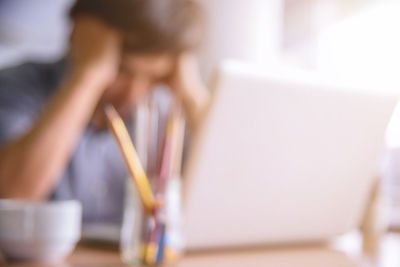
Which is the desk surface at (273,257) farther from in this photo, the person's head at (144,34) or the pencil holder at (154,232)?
the person's head at (144,34)

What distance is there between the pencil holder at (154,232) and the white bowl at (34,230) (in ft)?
0.24

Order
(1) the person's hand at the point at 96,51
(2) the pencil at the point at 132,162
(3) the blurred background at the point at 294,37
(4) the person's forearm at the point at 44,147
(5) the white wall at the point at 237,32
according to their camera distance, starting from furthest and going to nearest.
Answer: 1. (5) the white wall at the point at 237,32
2. (3) the blurred background at the point at 294,37
3. (1) the person's hand at the point at 96,51
4. (4) the person's forearm at the point at 44,147
5. (2) the pencil at the point at 132,162

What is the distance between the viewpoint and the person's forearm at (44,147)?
1.05 meters

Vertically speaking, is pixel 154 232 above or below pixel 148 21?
below

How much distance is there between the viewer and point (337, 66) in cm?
388

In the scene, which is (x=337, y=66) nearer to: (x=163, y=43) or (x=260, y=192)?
(x=163, y=43)

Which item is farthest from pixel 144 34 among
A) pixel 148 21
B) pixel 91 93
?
pixel 91 93

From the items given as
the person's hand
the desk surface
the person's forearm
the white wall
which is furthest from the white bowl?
the white wall

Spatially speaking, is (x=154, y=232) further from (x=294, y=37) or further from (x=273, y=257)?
(x=294, y=37)

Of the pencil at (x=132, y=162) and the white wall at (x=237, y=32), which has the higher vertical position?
the pencil at (x=132, y=162)

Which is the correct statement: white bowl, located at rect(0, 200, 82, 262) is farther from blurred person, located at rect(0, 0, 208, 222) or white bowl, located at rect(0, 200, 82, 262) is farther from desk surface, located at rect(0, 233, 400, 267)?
blurred person, located at rect(0, 0, 208, 222)

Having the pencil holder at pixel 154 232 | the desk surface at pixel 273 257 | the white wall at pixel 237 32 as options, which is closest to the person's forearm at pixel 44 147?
the desk surface at pixel 273 257

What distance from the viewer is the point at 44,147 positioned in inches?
42.2

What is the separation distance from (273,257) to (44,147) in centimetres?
63
